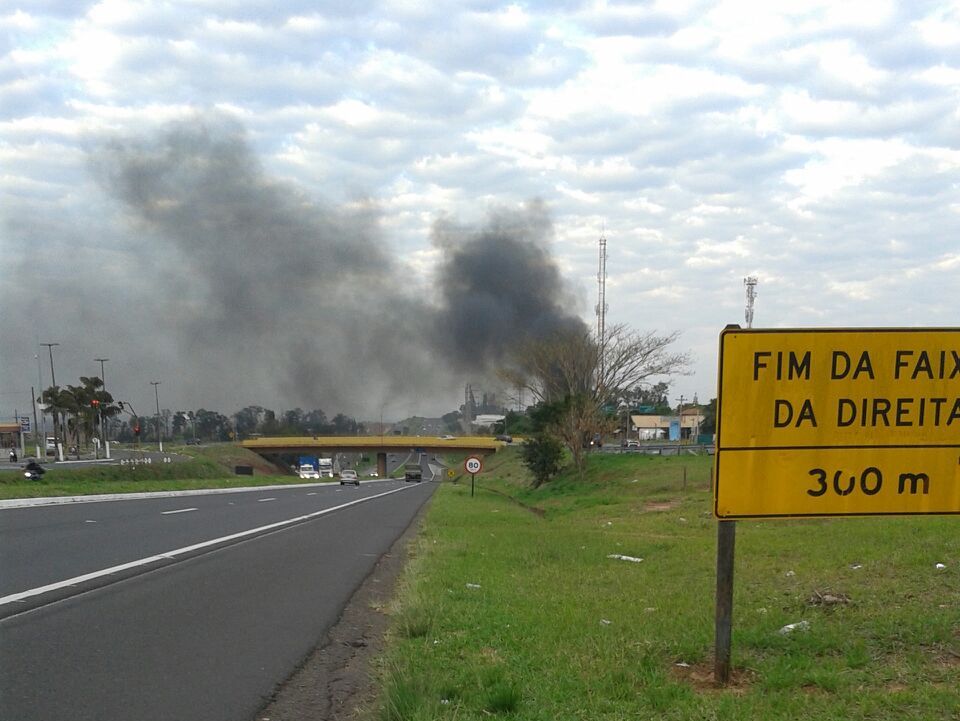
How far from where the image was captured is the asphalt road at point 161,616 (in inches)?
209

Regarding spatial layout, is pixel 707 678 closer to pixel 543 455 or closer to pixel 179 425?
pixel 543 455

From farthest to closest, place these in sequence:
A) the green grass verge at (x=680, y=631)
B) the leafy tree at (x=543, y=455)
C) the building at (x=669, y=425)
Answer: the building at (x=669, y=425)
the leafy tree at (x=543, y=455)
the green grass verge at (x=680, y=631)

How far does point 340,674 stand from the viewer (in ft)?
20.1

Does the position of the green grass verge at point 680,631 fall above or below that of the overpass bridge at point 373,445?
above

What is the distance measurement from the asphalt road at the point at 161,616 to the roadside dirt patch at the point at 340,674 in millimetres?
128

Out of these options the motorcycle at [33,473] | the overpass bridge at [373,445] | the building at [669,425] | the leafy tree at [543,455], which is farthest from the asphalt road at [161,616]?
the overpass bridge at [373,445]

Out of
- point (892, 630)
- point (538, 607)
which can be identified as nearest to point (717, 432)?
→ point (892, 630)

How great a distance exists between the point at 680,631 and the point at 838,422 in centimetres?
217

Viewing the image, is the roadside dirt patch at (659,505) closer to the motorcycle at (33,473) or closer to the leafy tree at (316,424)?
the motorcycle at (33,473)

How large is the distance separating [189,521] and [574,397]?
3051cm

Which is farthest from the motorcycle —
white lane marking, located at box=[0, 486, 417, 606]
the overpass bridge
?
the overpass bridge

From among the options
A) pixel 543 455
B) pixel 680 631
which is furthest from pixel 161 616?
pixel 543 455

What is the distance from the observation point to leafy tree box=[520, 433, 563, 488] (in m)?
47.8

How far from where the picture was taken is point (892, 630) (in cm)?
627
